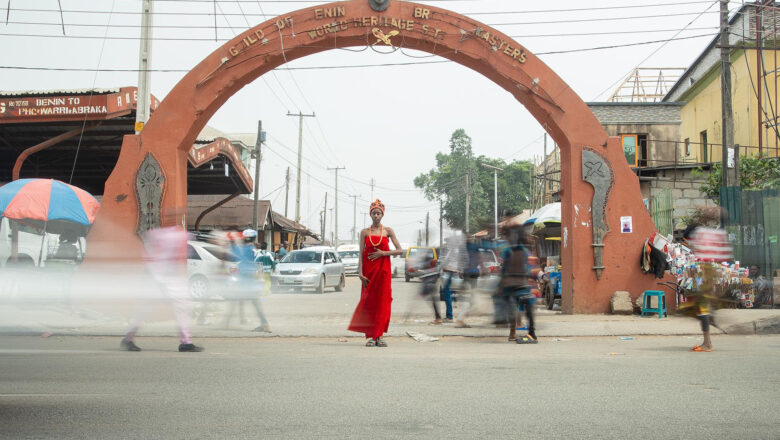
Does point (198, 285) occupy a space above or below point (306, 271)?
below

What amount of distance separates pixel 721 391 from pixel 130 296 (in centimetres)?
668

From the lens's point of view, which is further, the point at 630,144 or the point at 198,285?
the point at 630,144

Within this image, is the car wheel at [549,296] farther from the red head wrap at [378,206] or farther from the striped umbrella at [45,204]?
the striped umbrella at [45,204]

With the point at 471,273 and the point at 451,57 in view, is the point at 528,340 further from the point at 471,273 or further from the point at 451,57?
the point at 451,57

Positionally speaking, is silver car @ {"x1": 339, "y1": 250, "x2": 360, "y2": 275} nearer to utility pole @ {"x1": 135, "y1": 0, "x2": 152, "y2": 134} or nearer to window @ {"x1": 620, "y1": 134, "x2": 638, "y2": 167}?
window @ {"x1": 620, "y1": 134, "x2": 638, "y2": 167}

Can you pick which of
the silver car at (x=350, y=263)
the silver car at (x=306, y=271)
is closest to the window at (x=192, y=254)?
the silver car at (x=306, y=271)

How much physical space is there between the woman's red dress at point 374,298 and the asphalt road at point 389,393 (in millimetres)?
443

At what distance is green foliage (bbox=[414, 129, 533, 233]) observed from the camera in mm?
78875

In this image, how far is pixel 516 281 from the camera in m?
9.87

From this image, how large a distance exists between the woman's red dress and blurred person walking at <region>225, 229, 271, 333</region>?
248cm

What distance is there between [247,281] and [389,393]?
628cm

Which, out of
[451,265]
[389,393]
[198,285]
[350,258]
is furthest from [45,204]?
[350,258]

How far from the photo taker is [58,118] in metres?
16.7

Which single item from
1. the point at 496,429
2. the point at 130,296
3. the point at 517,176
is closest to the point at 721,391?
the point at 496,429
